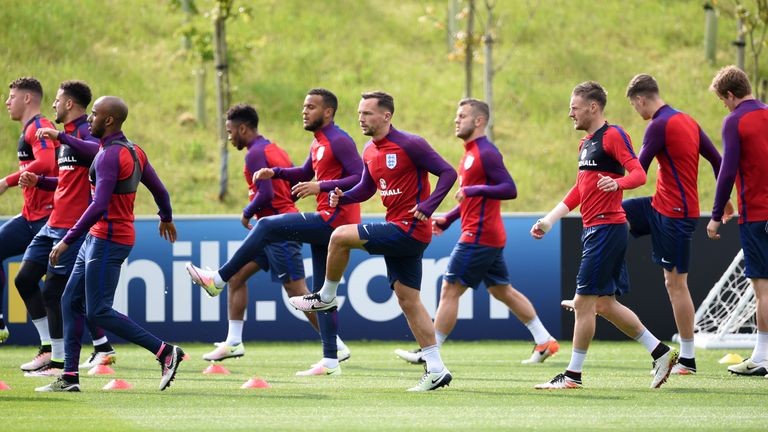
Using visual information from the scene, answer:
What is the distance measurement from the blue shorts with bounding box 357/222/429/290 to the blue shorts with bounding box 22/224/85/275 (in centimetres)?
274

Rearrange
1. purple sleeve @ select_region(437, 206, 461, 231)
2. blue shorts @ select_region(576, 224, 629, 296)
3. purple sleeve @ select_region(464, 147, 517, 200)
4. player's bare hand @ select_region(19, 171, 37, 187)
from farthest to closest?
purple sleeve @ select_region(437, 206, 461, 231)
player's bare hand @ select_region(19, 171, 37, 187)
purple sleeve @ select_region(464, 147, 517, 200)
blue shorts @ select_region(576, 224, 629, 296)

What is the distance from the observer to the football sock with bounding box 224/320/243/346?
12.1 metres

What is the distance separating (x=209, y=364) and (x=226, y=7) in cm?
1000

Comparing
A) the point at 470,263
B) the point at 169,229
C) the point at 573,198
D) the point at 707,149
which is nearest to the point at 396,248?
the point at 573,198

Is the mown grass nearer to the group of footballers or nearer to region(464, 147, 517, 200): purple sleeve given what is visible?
the group of footballers

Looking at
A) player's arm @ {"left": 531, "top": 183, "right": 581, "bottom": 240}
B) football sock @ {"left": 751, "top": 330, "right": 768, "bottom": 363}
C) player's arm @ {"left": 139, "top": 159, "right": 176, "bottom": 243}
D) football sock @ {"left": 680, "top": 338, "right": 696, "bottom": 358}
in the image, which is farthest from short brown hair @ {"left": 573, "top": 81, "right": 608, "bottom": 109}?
player's arm @ {"left": 139, "top": 159, "right": 176, "bottom": 243}

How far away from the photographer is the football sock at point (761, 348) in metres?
9.98

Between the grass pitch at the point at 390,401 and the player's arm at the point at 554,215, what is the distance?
1.19 meters

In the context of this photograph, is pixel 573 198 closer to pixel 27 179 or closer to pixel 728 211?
pixel 728 211

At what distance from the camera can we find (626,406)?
25.9 ft

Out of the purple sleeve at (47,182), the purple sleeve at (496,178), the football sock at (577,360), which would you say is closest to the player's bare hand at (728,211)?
the purple sleeve at (496,178)

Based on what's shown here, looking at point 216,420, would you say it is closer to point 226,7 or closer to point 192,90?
point 226,7

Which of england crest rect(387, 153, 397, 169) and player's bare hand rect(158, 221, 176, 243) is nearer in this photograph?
england crest rect(387, 153, 397, 169)

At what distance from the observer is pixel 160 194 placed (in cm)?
934
